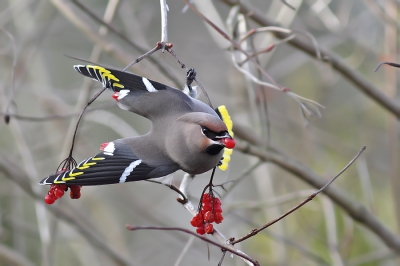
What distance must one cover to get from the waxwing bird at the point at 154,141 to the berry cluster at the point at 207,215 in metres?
0.15

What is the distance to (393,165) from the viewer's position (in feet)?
13.6

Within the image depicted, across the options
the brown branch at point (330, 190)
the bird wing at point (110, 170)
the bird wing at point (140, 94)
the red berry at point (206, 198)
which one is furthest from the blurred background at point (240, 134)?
the red berry at point (206, 198)

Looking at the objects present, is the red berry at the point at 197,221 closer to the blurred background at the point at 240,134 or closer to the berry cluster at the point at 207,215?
the berry cluster at the point at 207,215

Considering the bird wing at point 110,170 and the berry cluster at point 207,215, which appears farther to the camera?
the berry cluster at point 207,215

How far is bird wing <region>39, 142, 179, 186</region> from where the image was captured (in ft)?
6.15

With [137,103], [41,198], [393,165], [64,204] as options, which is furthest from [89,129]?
[393,165]

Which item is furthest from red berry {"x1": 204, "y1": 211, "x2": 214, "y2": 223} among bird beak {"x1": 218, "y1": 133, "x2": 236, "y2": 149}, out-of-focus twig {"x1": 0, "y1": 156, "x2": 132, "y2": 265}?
out-of-focus twig {"x1": 0, "y1": 156, "x2": 132, "y2": 265}

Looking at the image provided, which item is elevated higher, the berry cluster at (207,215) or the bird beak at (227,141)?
the bird beak at (227,141)

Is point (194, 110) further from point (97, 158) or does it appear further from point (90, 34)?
point (90, 34)

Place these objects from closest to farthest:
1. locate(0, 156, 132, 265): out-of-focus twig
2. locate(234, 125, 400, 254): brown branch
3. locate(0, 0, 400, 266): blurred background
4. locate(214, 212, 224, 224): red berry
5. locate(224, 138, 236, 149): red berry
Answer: locate(224, 138, 236, 149): red berry
locate(214, 212, 224, 224): red berry
locate(234, 125, 400, 254): brown branch
locate(0, 0, 400, 266): blurred background
locate(0, 156, 132, 265): out-of-focus twig

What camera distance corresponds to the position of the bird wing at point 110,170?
1.87m

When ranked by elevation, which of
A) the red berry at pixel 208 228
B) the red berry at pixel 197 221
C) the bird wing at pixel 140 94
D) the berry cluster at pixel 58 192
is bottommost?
the berry cluster at pixel 58 192

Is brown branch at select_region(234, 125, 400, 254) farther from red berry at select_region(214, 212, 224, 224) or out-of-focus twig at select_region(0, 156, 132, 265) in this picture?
out-of-focus twig at select_region(0, 156, 132, 265)

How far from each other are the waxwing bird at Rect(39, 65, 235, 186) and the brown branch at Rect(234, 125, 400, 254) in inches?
44.6
